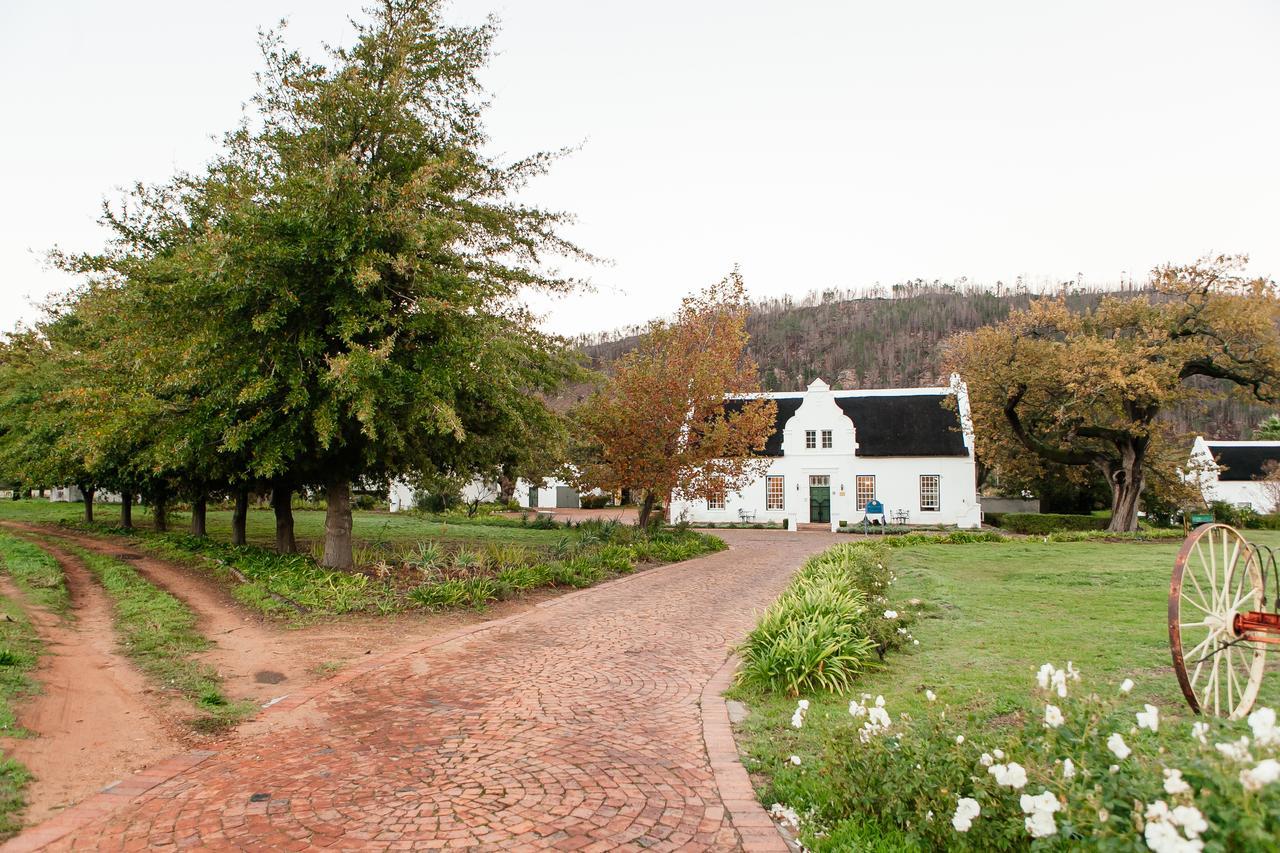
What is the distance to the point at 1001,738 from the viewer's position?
15.1ft

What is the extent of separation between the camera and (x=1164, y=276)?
2550 cm

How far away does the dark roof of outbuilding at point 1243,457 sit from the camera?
48.4 m

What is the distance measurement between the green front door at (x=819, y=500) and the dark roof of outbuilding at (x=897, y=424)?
89.8 inches

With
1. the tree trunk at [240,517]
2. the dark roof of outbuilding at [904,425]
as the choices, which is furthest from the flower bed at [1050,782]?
the dark roof of outbuilding at [904,425]

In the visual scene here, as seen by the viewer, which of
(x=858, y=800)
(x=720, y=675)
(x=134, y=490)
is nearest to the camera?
(x=858, y=800)

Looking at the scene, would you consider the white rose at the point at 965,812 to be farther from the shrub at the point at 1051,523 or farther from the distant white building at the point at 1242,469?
the distant white building at the point at 1242,469

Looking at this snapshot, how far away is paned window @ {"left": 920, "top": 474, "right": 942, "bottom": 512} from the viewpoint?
36.2 m

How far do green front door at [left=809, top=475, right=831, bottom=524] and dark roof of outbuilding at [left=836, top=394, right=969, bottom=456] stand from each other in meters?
2.33

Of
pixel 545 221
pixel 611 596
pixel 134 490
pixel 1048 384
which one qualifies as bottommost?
pixel 611 596

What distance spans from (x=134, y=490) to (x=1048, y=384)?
103 ft

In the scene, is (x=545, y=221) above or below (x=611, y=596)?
above

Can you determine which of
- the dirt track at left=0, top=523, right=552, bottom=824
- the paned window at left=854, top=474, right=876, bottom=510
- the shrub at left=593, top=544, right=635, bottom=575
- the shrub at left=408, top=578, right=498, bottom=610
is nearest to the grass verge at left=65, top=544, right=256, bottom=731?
the dirt track at left=0, top=523, right=552, bottom=824

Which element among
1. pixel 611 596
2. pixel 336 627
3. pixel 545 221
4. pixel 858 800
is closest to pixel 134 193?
pixel 545 221

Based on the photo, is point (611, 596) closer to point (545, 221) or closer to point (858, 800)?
point (545, 221)
